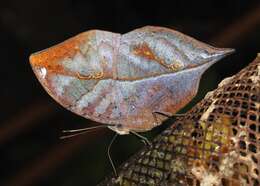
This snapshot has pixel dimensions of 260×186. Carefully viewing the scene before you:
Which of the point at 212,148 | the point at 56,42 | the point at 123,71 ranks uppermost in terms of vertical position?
the point at 123,71

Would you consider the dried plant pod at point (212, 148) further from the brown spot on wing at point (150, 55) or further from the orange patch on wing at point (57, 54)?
the orange patch on wing at point (57, 54)

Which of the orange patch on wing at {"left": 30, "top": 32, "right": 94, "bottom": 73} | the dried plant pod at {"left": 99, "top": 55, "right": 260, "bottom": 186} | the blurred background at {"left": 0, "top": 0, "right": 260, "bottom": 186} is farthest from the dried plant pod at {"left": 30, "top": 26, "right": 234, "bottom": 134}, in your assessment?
the blurred background at {"left": 0, "top": 0, "right": 260, "bottom": 186}

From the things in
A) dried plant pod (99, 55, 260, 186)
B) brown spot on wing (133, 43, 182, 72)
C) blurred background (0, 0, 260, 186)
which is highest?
brown spot on wing (133, 43, 182, 72)

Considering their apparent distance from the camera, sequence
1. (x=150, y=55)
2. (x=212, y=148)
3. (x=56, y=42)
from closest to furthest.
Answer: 1. (x=212, y=148)
2. (x=150, y=55)
3. (x=56, y=42)

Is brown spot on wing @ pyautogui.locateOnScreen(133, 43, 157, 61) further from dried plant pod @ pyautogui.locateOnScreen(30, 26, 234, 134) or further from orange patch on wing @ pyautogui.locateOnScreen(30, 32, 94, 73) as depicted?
orange patch on wing @ pyautogui.locateOnScreen(30, 32, 94, 73)

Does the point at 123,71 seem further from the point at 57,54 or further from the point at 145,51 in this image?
the point at 57,54

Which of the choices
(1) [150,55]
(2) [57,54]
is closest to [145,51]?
(1) [150,55]

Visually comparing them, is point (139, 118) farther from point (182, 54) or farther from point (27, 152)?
point (27, 152)
